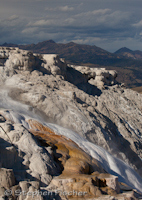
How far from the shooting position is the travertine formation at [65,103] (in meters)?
14.4

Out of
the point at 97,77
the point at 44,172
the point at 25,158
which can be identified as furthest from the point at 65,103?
the point at 97,77

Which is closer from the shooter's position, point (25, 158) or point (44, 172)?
point (44, 172)

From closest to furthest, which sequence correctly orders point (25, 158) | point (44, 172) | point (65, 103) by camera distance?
1. point (44, 172)
2. point (25, 158)
3. point (65, 103)

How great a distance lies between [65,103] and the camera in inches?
599

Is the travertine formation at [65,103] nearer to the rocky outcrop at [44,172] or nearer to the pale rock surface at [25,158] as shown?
the rocky outcrop at [44,172]

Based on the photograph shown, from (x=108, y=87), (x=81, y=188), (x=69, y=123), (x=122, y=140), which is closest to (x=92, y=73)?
(x=108, y=87)

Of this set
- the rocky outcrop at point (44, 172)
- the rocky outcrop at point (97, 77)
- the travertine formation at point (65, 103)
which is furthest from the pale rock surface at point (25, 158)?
the rocky outcrop at point (97, 77)

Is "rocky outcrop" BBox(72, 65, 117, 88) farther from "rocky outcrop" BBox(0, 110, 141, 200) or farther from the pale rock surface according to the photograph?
the pale rock surface

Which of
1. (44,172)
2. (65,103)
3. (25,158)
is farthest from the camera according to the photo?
(65,103)

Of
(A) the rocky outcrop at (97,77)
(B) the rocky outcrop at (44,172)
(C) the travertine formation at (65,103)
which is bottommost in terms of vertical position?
(B) the rocky outcrop at (44,172)

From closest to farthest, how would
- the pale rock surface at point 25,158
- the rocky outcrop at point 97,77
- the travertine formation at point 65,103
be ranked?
the pale rock surface at point 25,158, the travertine formation at point 65,103, the rocky outcrop at point 97,77

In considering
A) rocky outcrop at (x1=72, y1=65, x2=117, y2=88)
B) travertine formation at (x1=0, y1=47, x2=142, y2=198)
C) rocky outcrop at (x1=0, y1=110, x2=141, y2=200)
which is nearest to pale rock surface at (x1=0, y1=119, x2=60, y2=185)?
rocky outcrop at (x1=0, y1=110, x2=141, y2=200)

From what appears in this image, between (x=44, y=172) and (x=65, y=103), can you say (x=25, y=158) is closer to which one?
(x=44, y=172)

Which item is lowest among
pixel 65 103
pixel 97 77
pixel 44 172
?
pixel 44 172
